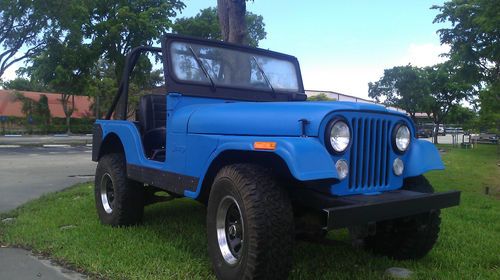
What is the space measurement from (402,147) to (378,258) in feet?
3.75

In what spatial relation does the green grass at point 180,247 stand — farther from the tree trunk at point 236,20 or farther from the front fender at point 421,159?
the tree trunk at point 236,20

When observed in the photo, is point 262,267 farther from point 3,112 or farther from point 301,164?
point 3,112

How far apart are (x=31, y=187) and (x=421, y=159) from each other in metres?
7.46

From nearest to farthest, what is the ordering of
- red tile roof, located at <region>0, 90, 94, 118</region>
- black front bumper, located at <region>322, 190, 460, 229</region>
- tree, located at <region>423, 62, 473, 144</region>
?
black front bumper, located at <region>322, 190, 460, 229</region>
tree, located at <region>423, 62, 473, 144</region>
red tile roof, located at <region>0, 90, 94, 118</region>

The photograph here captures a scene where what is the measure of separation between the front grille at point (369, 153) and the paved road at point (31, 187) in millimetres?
2324

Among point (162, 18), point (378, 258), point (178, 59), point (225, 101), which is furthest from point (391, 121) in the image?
point (162, 18)

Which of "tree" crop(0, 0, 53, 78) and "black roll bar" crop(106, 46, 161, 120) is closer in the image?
"black roll bar" crop(106, 46, 161, 120)

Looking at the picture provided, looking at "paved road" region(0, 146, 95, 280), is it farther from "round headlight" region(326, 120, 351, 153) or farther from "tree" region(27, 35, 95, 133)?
"tree" region(27, 35, 95, 133)

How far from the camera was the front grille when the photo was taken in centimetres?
354

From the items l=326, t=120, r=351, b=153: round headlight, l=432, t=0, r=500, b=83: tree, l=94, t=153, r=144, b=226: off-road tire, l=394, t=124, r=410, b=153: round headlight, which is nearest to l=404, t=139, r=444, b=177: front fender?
l=394, t=124, r=410, b=153: round headlight

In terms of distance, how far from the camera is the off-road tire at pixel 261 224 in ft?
10.6

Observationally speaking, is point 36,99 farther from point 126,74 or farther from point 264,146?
point 264,146

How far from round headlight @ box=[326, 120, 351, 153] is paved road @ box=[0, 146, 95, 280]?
7.45 ft

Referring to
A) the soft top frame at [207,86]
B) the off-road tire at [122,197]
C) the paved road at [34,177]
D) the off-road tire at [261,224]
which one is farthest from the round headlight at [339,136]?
the paved road at [34,177]
